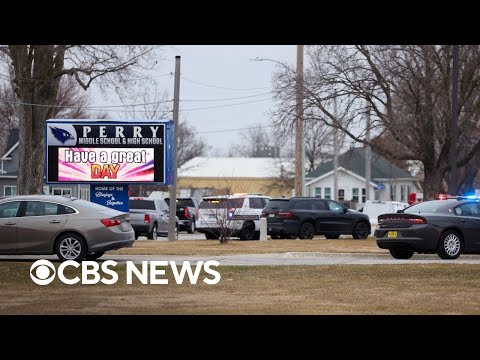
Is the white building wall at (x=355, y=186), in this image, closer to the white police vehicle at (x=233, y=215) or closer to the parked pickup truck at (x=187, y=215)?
the parked pickup truck at (x=187, y=215)

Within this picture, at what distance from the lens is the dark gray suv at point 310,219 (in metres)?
37.8

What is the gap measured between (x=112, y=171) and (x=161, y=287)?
48.7 feet

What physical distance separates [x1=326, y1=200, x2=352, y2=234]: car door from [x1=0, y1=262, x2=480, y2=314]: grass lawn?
52.6 ft

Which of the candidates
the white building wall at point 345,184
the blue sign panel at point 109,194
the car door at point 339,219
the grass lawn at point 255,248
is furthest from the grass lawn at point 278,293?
the white building wall at point 345,184

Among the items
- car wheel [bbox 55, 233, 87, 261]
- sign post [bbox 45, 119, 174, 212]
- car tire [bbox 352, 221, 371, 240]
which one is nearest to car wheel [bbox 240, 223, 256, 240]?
car tire [bbox 352, 221, 371, 240]

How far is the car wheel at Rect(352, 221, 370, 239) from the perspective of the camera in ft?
127

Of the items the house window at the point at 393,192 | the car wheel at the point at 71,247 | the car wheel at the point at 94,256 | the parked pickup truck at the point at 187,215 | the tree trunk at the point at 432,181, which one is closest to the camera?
the car wheel at the point at 71,247

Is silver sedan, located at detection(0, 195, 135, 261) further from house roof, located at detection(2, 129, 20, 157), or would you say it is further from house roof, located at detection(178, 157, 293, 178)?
house roof, located at detection(178, 157, 293, 178)

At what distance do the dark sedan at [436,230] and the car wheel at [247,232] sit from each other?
13.6m

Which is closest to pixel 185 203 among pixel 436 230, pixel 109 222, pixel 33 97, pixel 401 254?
pixel 33 97

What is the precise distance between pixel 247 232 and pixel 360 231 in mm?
4302

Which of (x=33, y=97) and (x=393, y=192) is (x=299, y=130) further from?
(x=393, y=192)

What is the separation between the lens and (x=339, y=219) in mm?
38594

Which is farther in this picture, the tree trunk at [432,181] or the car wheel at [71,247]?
the tree trunk at [432,181]
